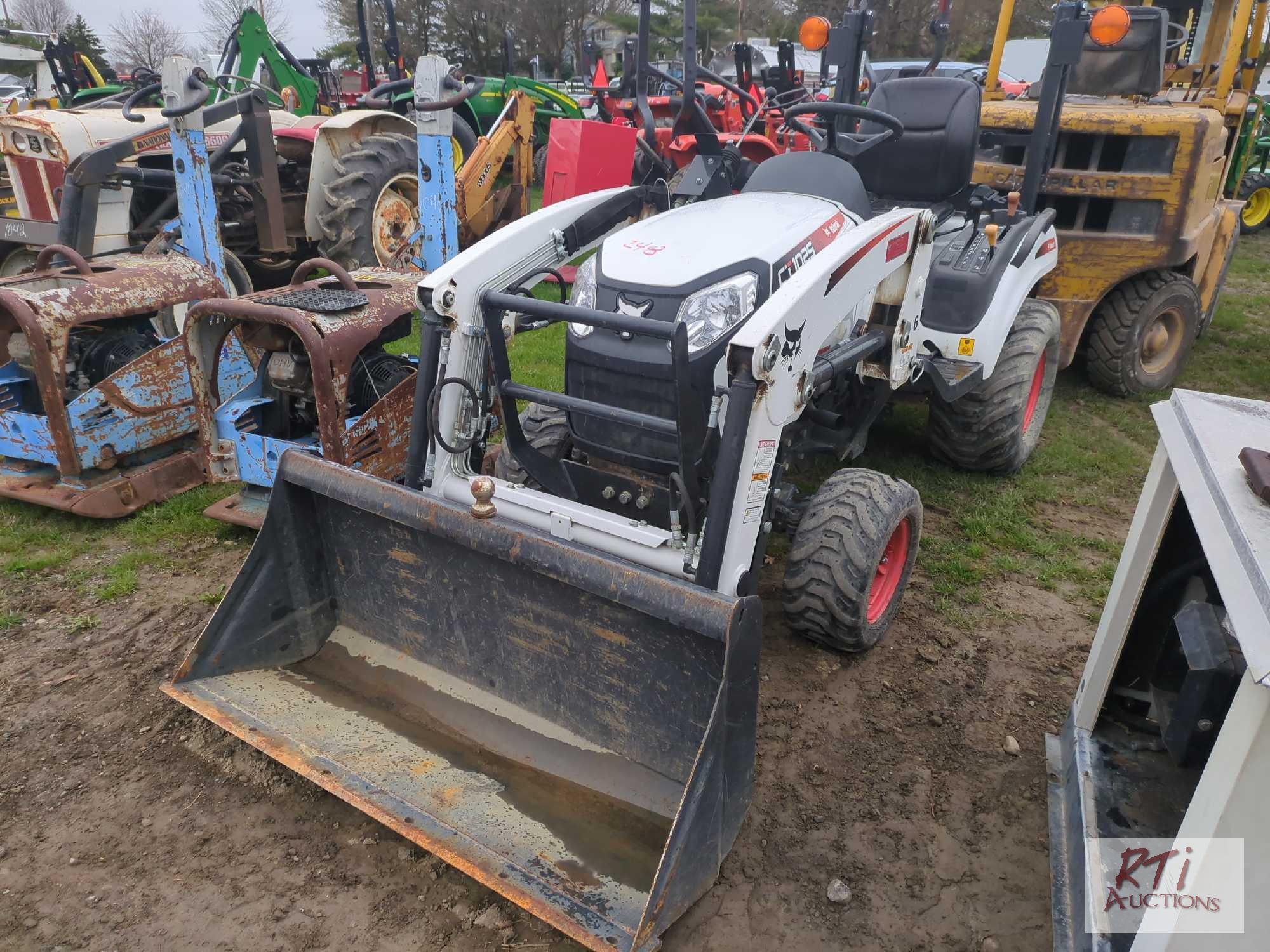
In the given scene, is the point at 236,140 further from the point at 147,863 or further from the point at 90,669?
the point at 147,863

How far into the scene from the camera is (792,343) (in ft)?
8.36

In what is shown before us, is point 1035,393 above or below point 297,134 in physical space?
below

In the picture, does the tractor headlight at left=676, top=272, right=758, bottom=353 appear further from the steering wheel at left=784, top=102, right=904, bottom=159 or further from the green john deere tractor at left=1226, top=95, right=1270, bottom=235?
the green john deere tractor at left=1226, top=95, right=1270, bottom=235

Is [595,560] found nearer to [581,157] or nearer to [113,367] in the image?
[113,367]

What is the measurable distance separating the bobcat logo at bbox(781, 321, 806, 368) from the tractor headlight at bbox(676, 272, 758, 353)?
247 millimetres

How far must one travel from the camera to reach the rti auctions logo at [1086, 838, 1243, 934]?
1.56 m

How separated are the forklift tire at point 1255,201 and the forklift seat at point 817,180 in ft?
34.1

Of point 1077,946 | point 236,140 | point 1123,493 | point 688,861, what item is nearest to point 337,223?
point 236,140

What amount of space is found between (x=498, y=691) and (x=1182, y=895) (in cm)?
175

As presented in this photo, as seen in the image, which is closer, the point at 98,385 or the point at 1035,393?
the point at 98,385

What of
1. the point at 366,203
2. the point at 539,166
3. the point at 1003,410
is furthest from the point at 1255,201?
the point at 366,203

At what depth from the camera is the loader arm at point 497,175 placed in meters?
7.61

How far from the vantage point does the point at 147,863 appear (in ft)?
7.89

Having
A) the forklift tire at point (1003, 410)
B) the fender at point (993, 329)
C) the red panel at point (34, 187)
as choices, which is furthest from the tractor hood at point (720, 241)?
the red panel at point (34, 187)
